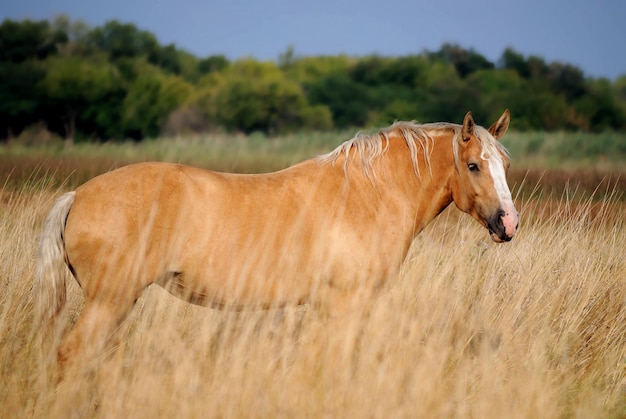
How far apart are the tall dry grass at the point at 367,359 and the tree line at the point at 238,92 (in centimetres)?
3218

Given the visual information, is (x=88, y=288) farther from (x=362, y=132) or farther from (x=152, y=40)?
(x=152, y=40)

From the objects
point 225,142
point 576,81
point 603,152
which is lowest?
point 225,142

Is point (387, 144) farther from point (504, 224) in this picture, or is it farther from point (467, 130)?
point (504, 224)

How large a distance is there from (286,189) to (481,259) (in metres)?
2.25

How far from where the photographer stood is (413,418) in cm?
336

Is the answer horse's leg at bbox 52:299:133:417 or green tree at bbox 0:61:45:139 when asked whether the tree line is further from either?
horse's leg at bbox 52:299:133:417

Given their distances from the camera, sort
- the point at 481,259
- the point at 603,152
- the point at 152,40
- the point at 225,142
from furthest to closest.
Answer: the point at 152,40 → the point at 225,142 → the point at 603,152 → the point at 481,259

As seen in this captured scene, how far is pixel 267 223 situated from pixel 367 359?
996 millimetres

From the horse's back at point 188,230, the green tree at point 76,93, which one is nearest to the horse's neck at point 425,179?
the horse's back at point 188,230

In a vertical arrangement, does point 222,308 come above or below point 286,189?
below

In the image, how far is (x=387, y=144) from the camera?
4.62m

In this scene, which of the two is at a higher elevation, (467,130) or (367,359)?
(467,130)

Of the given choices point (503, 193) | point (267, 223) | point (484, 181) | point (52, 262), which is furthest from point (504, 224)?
point (52, 262)

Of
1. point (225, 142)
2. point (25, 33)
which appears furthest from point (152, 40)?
point (225, 142)
